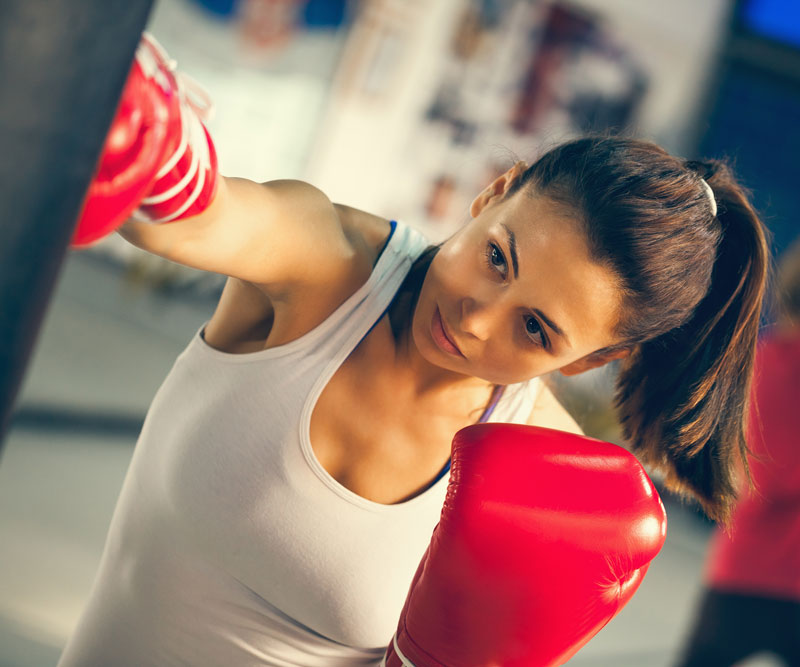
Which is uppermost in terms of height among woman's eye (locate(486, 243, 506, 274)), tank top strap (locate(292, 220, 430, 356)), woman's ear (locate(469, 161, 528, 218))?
woman's ear (locate(469, 161, 528, 218))

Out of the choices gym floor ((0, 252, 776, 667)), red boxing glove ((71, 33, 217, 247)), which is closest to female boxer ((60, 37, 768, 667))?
red boxing glove ((71, 33, 217, 247))

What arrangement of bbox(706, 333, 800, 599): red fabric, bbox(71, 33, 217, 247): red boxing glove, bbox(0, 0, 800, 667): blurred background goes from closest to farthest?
1. bbox(71, 33, 217, 247): red boxing glove
2. bbox(706, 333, 800, 599): red fabric
3. bbox(0, 0, 800, 667): blurred background

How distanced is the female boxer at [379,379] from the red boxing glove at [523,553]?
4 cm

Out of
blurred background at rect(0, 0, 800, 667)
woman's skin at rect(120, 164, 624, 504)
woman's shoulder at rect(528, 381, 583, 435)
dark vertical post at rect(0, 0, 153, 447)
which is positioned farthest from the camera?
blurred background at rect(0, 0, 800, 667)

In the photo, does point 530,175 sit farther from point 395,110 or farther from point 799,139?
point 799,139

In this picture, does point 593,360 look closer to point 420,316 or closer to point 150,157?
point 420,316

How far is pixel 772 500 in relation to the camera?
2066 millimetres

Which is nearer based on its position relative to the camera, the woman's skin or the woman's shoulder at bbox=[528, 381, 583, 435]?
the woman's skin

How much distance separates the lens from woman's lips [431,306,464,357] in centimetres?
87

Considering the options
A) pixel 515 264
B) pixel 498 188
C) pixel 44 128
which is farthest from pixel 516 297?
pixel 44 128

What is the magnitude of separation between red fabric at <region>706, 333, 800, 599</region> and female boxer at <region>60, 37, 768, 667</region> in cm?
103

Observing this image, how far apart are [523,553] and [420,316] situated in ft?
0.90

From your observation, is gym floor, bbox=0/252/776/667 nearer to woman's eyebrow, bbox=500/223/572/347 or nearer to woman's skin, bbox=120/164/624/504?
woman's skin, bbox=120/164/624/504

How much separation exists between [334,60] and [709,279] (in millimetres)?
3740
